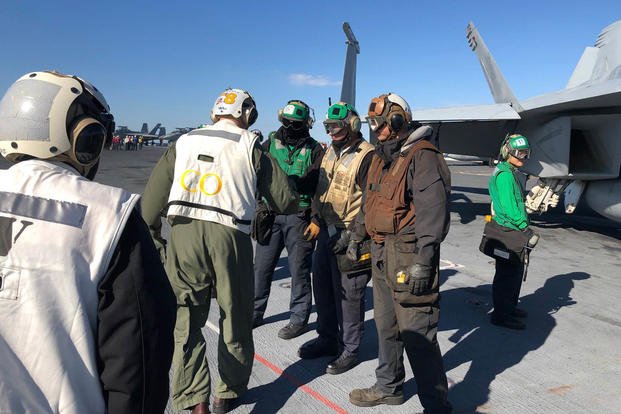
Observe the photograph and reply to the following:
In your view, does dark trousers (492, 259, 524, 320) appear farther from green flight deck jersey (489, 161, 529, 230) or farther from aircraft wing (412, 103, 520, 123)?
aircraft wing (412, 103, 520, 123)

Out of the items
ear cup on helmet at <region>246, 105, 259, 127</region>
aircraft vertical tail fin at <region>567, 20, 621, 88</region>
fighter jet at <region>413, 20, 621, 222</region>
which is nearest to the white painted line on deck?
fighter jet at <region>413, 20, 621, 222</region>

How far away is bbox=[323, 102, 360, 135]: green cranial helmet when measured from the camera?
326 centimetres

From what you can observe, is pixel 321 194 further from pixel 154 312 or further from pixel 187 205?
pixel 154 312

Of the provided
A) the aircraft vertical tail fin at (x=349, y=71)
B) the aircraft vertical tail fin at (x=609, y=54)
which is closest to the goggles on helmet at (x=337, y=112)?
the aircraft vertical tail fin at (x=609, y=54)

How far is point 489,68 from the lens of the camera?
13289 millimetres

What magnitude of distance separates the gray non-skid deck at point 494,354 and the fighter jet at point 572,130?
9.49 ft

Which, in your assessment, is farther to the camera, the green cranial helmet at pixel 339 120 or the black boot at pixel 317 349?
the black boot at pixel 317 349

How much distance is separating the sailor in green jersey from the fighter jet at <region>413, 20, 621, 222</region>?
20.0ft

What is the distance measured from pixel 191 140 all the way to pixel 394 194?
1.25 meters

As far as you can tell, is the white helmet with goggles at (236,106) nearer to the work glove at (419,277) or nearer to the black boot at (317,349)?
the work glove at (419,277)

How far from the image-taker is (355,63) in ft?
50.0

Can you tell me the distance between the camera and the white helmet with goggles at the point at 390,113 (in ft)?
8.59

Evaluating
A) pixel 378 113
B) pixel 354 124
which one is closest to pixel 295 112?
pixel 354 124

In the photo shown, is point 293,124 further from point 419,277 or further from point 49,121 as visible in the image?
point 49,121
